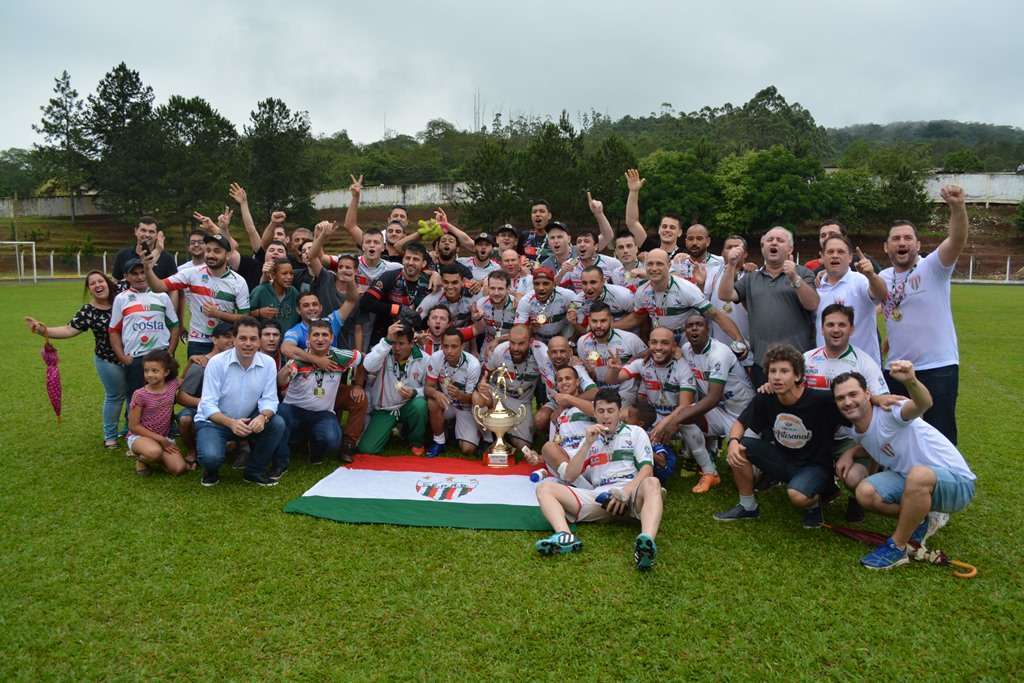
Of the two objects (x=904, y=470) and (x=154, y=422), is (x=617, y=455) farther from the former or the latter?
(x=154, y=422)

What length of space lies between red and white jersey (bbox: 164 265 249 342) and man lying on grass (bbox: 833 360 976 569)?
5.57 metres

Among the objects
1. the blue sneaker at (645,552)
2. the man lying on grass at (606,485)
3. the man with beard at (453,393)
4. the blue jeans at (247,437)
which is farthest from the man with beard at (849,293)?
the blue jeans at (247,437)

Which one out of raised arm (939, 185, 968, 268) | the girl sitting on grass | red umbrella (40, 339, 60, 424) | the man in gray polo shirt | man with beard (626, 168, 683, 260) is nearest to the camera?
raised arm (939, 185, 968, 268)

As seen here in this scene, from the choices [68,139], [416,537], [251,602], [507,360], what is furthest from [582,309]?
[68,139]

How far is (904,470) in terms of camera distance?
454 centimetres

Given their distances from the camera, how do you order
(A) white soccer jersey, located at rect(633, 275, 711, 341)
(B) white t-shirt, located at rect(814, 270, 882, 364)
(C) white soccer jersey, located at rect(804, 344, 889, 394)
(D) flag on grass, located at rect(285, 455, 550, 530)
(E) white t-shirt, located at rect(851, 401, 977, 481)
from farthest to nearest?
(A) white soccer jersey, located at rect(633, 275, 711, 341)
(B) white t-shirt, located at rect(814, 270, 882, 364)
(D) flag on grass, located at rect(285, 455, 550, 530)
(C) white soccer jersey, located at rect(804, 344, 889, 394)
(E) white t-shirt, located at rect(851, 401, 977, 481)

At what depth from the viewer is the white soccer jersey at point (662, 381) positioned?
20.4 feet

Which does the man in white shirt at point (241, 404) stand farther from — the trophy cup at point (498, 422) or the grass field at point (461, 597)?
the trophy cup at point (498, 422)

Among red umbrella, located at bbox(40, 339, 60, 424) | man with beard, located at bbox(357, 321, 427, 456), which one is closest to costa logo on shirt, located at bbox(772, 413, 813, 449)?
man with beard, located at bbox(357, 321, 427, 456)

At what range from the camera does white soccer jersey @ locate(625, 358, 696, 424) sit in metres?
6.22

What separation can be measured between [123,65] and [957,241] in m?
63.4

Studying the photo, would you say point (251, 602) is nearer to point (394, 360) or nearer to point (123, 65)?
point (394, 360)

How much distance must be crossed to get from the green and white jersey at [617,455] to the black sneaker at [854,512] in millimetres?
1558

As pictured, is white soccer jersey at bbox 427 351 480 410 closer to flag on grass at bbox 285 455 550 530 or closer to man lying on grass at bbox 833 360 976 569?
flag on grass at bbox 285 455 550 530
